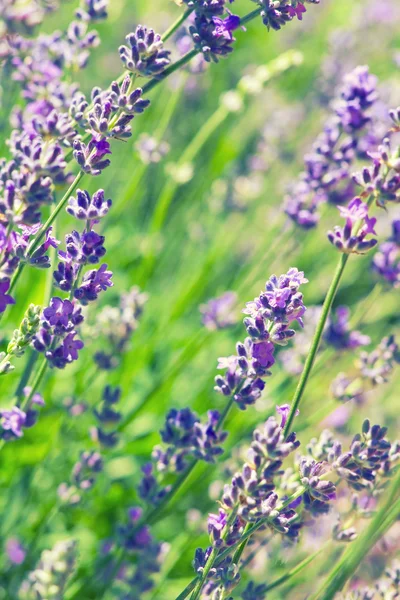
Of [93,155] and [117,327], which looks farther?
[117,327]

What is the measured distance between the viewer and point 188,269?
3.71 m

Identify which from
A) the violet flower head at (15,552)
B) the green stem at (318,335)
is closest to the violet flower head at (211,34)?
the green stem at (318,335)

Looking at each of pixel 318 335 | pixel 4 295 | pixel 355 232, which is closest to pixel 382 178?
pixel 355 232

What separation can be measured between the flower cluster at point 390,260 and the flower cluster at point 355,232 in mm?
730

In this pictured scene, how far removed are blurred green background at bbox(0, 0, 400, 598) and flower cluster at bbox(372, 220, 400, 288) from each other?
0.08 m

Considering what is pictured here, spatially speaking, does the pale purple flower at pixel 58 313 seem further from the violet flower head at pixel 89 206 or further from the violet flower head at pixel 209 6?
the violet flower head at pixel 209 6

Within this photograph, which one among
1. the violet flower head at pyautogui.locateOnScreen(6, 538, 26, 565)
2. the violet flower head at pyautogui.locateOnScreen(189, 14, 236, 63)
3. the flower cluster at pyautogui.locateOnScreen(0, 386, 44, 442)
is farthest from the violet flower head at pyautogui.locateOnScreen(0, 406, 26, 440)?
the violet flower head at pyautogui.locateOnScreen(189, 14, 236, 63)

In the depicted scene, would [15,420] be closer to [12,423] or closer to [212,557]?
[12,423]

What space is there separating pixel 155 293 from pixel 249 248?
1111 millimetres

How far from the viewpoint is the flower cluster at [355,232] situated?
4.85ft

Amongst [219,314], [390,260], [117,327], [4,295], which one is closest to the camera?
[4,295]

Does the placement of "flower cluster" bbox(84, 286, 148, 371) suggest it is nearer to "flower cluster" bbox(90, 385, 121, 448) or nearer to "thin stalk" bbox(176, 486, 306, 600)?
"flower cluster" bbox(90, 385, 121, 448)

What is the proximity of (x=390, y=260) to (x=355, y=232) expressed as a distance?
32.6 inches

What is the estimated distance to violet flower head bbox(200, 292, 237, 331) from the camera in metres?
2.74
